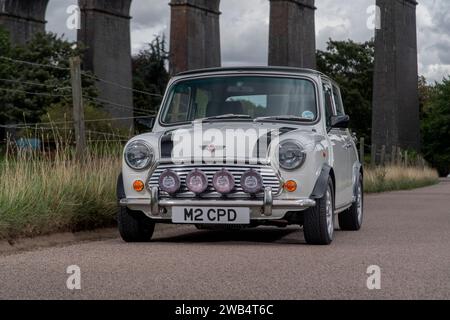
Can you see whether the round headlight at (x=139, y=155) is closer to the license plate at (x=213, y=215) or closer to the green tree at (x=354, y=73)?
the license plate at (x=213, y=215)

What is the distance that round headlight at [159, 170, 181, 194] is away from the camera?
31.7ft

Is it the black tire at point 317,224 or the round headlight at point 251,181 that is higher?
the round headlight at point 251,181

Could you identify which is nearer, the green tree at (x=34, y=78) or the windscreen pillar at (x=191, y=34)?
the green tree at (x=34, y=78)

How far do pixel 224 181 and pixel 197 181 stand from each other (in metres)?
0.27

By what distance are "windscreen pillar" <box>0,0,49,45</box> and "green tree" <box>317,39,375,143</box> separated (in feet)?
122

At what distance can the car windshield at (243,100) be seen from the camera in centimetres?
1077

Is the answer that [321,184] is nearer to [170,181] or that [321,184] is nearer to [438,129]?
[170,181]

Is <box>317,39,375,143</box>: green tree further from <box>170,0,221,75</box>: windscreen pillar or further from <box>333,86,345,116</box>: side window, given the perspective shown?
<box>333,86,345,116</box>: side window

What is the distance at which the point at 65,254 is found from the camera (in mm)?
8852

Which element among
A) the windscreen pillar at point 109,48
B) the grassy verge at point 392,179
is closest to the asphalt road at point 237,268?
the grassy verge at point 392,179

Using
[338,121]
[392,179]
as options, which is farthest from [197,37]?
[338,121]

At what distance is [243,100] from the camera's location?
1093 centimetres

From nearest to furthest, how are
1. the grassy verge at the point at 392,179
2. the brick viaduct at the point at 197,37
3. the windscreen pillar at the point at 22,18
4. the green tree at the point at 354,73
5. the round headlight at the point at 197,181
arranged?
the round headlight at the point at 197,181, the grassy verge at the point at 392,179, the brick viaduct at the point at 197,37, the windscreen pillar at the point at 22,18, the green tree at the point at 354,73

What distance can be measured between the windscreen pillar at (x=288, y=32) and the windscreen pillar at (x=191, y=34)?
2984mm
